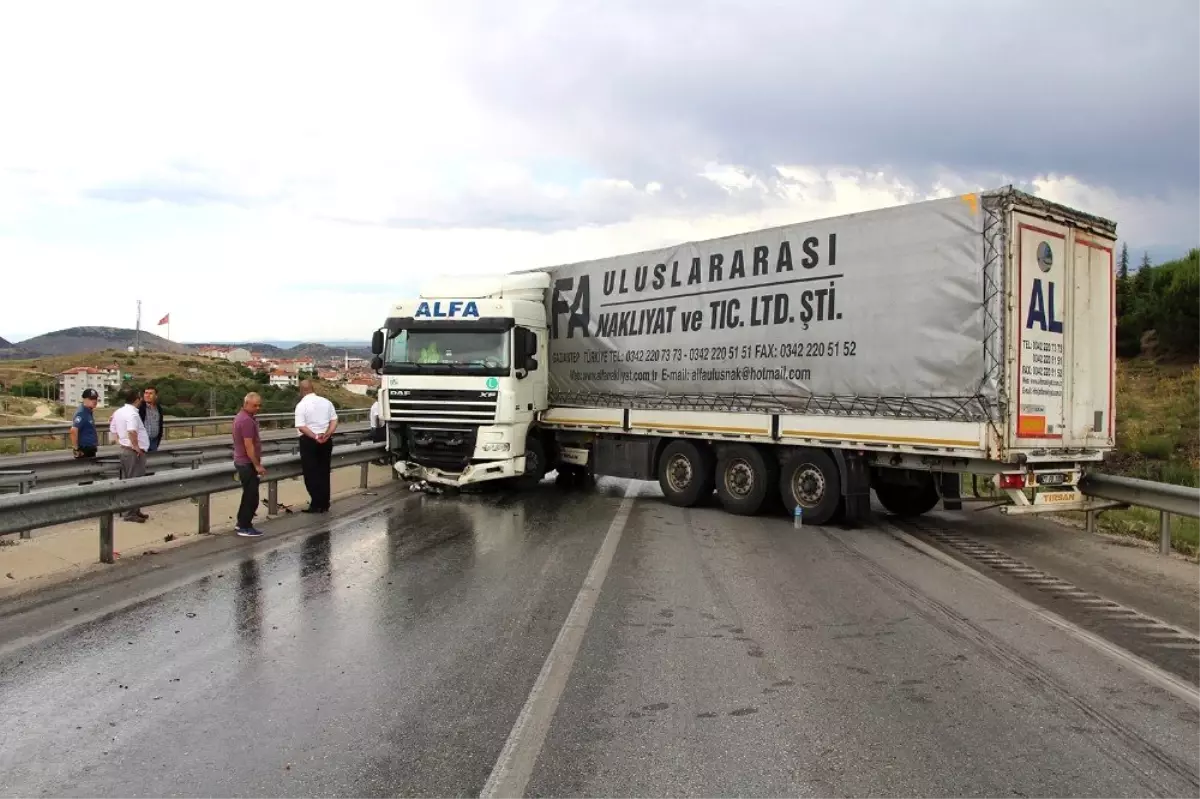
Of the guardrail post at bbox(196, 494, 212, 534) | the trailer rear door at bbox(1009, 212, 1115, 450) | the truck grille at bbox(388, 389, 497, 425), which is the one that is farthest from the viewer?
the truck grille at bbox(388, 389, 497, 425)

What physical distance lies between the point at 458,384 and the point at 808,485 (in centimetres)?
558

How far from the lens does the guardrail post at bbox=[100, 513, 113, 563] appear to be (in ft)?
A: 27.6

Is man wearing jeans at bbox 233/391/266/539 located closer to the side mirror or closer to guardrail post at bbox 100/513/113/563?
guardrail post at bbox 100/513/113/563

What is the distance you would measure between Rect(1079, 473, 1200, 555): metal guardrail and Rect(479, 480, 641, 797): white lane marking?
6.37 metres

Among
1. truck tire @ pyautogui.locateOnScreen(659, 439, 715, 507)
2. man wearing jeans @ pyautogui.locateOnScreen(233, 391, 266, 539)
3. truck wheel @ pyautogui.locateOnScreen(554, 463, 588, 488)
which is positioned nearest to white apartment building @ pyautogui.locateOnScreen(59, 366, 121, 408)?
truck wheel @ pyautogui.locateOnScreen(554, 463, 588, 488)

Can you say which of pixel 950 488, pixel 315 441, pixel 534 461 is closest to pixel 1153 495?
pixel 950 488

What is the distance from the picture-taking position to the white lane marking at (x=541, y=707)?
3.78 meters

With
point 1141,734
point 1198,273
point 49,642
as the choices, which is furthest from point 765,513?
point 1198,273

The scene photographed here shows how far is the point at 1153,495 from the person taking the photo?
9914mm

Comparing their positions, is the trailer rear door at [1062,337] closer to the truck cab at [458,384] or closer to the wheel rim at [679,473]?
the wheel rim at [679,473]

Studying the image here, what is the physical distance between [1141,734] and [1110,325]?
7.73m

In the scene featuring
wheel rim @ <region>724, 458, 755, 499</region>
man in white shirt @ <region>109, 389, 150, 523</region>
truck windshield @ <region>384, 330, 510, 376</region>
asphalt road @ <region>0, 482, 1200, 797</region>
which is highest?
truck windshield @ <region>384, 330, 510, 376</region>

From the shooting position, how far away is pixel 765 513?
41.6ft

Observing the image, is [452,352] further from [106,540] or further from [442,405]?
[106,540]
